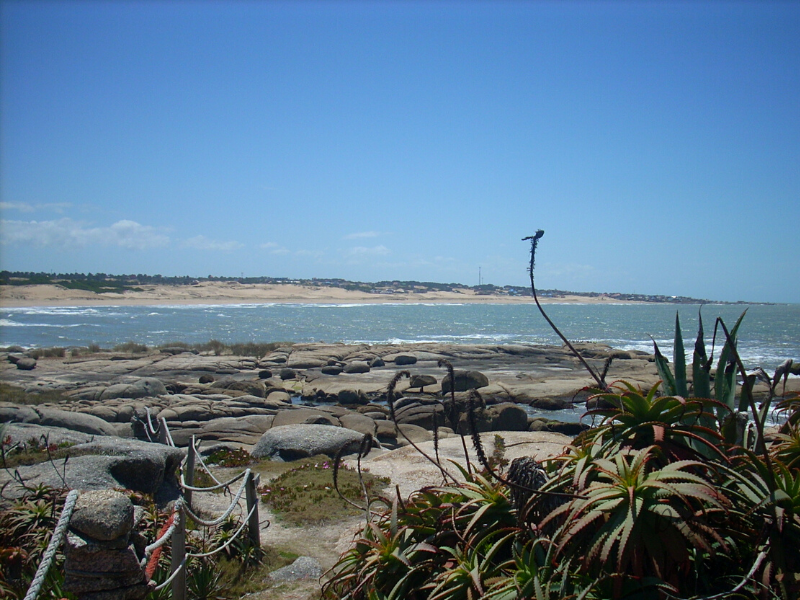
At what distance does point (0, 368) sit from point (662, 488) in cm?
3093

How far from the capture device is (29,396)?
21453 millimetres

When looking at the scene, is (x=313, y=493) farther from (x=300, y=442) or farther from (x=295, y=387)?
(x=295, y=387)

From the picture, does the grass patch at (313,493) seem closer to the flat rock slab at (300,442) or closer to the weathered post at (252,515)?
the weathered post at (252,515)

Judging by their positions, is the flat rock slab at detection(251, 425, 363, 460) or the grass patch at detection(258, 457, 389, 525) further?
the flat rock slab at detection(251, 425, 363, 460)

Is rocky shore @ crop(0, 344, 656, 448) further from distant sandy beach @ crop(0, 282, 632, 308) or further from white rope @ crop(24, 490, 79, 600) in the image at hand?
distant sandy beach @ crop(0, 282, 632, 308)

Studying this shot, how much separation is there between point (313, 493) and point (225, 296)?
129 m

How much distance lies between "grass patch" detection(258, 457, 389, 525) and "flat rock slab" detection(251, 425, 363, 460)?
1.48m

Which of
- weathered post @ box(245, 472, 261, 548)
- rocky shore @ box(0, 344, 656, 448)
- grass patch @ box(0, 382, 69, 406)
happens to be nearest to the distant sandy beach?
rocky shore @ box(0, 344, 656, 448)

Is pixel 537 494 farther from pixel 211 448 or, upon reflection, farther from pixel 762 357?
pixel 762 357

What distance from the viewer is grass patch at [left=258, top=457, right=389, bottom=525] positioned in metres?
7.80

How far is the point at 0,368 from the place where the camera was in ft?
88.1

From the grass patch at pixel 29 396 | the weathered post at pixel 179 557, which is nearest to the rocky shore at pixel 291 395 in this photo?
the grass patch at pixel 29 396

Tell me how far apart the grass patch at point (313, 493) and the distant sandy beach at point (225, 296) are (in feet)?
284

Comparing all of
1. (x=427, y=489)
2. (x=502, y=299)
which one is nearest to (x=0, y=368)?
(x=427, y=489)
